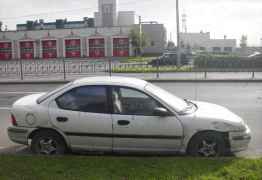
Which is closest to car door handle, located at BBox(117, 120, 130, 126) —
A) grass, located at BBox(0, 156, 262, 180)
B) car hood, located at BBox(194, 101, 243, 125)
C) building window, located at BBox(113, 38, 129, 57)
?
grass, located at BBox(0, 156, 262, 180)

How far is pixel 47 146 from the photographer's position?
5.81 metres

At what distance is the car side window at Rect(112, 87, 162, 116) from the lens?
5.64 m

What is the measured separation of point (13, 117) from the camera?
6.00 meters

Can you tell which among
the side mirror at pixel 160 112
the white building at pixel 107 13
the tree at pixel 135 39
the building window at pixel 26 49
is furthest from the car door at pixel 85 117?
the white building at pixel 107 13

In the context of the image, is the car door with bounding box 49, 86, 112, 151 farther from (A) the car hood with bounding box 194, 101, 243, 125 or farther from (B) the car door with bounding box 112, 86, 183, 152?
(A) the car hood with bounding box 194, 101, 243, 125

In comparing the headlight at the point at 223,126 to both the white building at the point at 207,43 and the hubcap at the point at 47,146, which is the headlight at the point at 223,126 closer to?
the hubcap at the point at 47,146

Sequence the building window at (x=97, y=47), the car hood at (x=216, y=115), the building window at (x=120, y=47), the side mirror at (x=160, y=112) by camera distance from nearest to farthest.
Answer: the side mirror at (x=160, y=112) < the car hood at (x=216, y=115) < the building window at (x=120, y=47) < the building window at (x=97, y=47)

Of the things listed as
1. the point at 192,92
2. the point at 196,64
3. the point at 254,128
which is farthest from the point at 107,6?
the point at 254,128

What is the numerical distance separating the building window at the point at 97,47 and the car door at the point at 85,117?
176 ft

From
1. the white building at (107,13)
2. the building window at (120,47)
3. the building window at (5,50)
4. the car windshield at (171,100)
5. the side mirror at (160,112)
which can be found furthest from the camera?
the white building at (107,13)

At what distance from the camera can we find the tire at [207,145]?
5570mm

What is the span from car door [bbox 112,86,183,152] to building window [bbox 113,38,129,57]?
53.7 metres

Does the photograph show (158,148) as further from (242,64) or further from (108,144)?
(242,64)

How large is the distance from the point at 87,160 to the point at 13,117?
5.70ft
